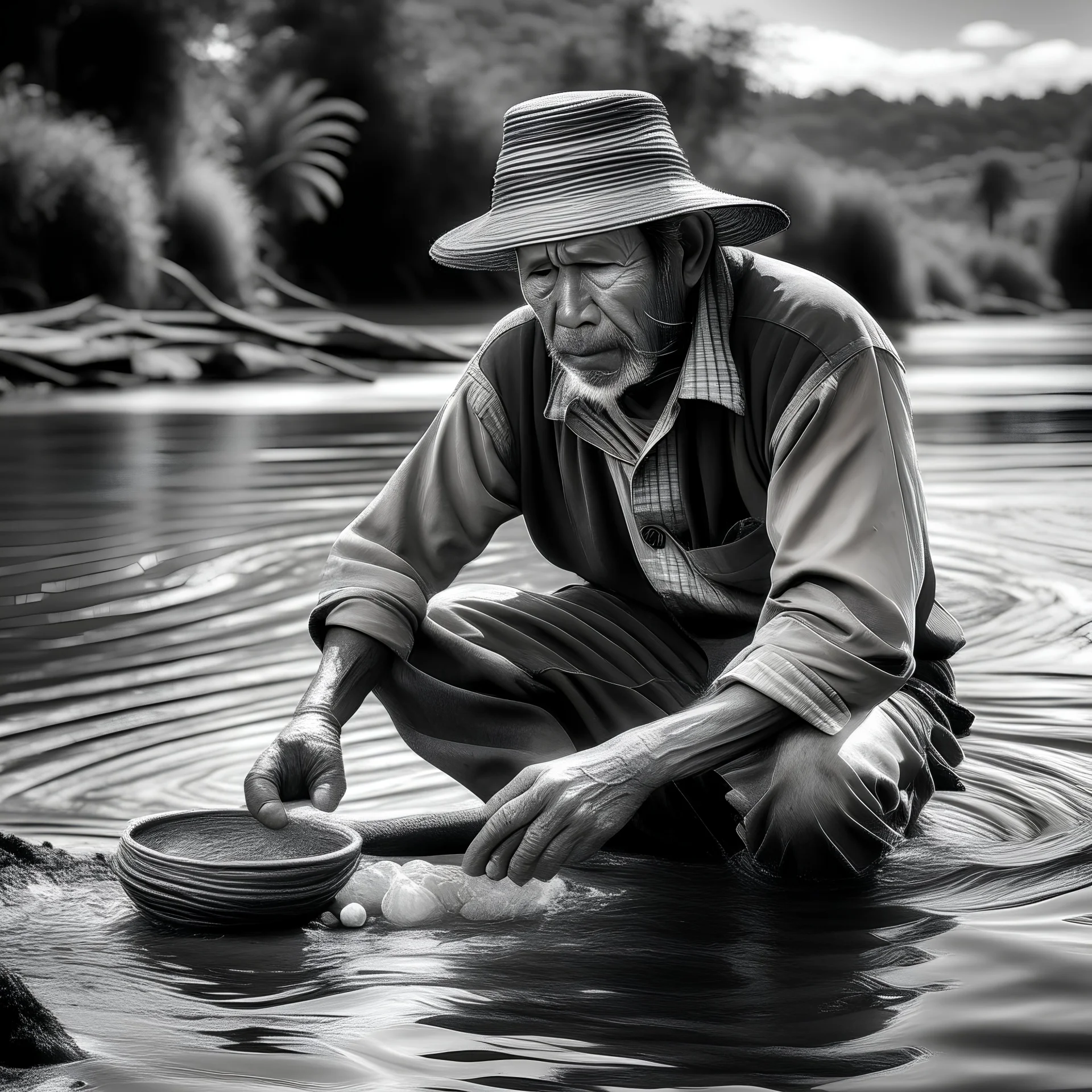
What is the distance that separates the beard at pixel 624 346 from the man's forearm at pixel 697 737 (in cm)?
56

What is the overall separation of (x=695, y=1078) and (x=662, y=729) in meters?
0.56

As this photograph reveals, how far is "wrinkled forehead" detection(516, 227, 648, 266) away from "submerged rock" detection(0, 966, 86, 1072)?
4.23 ft

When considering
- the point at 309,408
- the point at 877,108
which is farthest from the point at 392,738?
the point at 877,108

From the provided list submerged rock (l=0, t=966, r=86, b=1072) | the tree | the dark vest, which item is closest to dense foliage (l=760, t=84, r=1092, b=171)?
the tree

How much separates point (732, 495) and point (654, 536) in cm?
15

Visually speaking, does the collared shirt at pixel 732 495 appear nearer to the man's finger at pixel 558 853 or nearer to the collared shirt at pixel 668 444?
the collared shirt at pixel 668 444

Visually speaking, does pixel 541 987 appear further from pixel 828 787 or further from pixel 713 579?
pixel 713 579

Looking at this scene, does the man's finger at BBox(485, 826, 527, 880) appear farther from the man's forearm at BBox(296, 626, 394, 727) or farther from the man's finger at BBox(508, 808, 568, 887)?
the man's forearm at BBox(296, 626, 394, 727)

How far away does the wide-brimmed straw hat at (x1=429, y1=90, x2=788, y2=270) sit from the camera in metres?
2.45

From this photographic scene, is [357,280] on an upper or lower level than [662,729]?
lower

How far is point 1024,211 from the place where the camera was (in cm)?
2958

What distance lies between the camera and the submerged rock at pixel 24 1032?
1871 mm

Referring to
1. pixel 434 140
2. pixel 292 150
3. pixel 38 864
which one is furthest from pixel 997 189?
pixel 38 864

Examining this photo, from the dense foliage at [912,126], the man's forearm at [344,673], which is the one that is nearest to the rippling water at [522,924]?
the man's forearm at [344,673]
